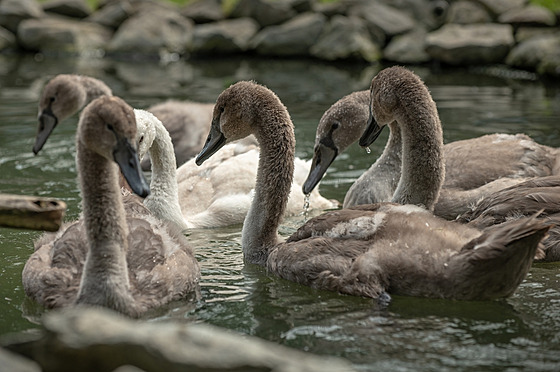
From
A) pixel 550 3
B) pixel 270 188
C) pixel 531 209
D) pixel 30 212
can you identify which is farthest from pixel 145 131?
pixel 550 3

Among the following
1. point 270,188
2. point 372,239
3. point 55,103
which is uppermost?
point 55,103

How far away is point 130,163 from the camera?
6.03 metres

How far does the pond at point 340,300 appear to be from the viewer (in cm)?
565

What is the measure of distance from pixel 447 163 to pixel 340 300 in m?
3.26

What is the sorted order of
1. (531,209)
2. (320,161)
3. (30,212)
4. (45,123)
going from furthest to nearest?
(45,123) → (320,161) → (531,209) → (30,212)

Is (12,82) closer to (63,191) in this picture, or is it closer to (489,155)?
(63,191)

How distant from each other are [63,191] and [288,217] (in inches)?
103

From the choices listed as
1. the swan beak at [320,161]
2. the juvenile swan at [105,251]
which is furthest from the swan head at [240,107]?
the juvenile swan at [105,251]

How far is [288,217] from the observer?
959 cm

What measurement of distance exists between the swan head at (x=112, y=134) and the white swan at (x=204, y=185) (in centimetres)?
246

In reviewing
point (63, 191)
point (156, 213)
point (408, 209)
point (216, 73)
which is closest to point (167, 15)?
point (216, 73)

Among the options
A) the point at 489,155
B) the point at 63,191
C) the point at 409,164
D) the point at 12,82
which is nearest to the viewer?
the point at 409,164

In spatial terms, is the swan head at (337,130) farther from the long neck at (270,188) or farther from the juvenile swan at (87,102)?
the juvenile swan at (87,102)

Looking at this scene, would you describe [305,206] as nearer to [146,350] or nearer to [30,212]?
[30,212]
